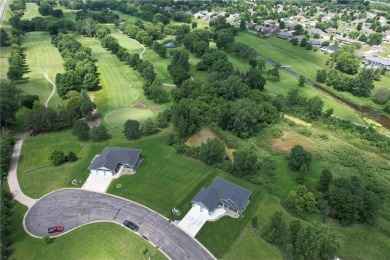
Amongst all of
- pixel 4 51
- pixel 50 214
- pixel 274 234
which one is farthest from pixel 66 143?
pixel 4 51

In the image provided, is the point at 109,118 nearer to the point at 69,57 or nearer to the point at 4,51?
the point at 69,57

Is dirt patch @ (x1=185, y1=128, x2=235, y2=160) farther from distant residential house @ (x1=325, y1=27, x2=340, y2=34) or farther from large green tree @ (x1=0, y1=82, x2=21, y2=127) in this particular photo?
distant residential house @ (x1=325, y1=27, x2=340, y2=34)

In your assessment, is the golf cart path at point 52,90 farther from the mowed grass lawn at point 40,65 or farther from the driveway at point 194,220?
the driveway at point 194,220

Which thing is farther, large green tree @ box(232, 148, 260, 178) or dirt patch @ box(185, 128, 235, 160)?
dirt patch @ box(185, 128, 235, 160)

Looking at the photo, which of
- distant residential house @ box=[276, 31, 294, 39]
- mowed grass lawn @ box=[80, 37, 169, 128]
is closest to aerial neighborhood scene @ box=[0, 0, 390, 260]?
mowed grass lawn @ box=[80, 37, 169, 128]

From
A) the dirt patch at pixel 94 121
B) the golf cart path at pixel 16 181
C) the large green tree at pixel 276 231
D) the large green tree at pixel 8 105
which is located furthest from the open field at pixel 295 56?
the large green tree at pixel 8 105

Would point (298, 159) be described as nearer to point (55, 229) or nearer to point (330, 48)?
point (55, 229)
